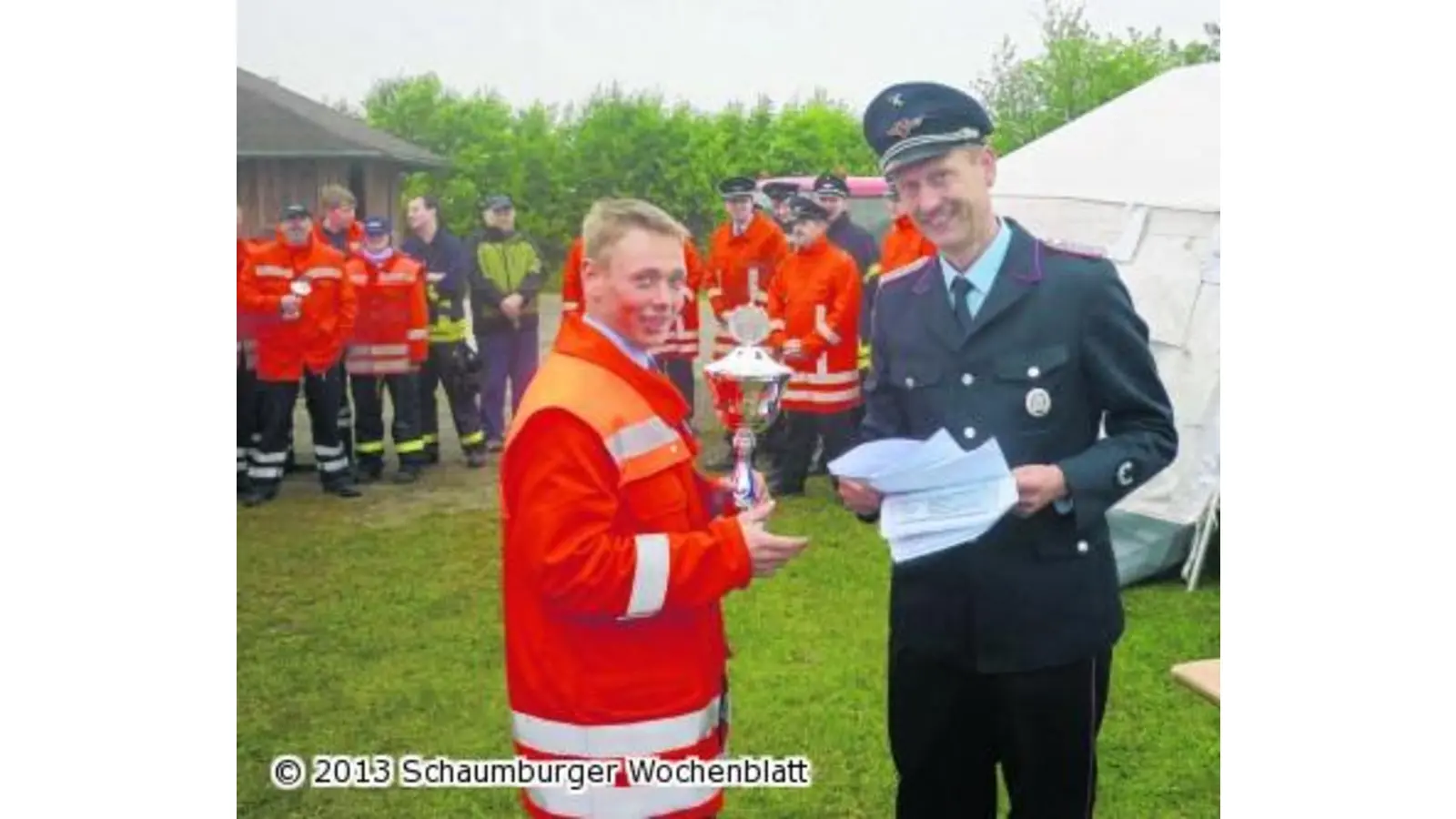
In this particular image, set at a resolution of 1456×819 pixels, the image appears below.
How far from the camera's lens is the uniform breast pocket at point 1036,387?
9.66ft

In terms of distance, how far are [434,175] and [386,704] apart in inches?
44.1

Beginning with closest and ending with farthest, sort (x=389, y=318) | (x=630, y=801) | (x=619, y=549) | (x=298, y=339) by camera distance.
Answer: (x=619, y=549)
(x=630, y=801)
(x=389, y=318)
(x=298, y=339)

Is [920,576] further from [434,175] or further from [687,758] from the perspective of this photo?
[434,175]

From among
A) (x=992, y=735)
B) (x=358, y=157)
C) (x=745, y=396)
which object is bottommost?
(x=992, y=735)

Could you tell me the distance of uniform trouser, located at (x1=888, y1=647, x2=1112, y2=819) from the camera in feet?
9.87

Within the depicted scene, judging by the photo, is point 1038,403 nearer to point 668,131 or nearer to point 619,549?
point 619,549

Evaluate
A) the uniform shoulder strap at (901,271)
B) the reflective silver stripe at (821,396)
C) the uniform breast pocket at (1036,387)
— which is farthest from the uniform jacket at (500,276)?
the uniform breast pocket at (1036,387)

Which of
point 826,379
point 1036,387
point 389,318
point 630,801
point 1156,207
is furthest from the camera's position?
point 389,318

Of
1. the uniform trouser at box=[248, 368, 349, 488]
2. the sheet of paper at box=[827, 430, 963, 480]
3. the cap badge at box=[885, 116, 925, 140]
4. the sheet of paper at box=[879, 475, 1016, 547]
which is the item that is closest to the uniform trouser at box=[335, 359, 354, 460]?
the uniform trouser at box=[248, 368, 349, 488]

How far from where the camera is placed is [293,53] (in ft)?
10.5

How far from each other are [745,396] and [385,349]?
881 mm

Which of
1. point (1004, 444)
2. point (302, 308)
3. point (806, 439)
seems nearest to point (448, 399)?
point (302, 308)

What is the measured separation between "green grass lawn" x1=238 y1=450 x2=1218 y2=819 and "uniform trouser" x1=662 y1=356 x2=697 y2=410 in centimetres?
30

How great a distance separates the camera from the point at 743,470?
9.86 ft
